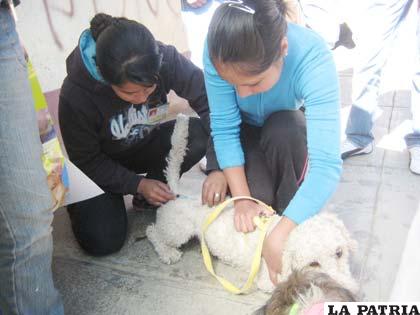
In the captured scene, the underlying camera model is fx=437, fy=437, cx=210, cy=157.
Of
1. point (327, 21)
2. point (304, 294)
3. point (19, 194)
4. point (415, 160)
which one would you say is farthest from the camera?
point (327, 21)

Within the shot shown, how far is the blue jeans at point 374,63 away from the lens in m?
2.16

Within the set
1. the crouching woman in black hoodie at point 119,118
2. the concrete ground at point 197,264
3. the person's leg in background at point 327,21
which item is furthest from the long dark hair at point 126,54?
the person's leg in background at point 327,21

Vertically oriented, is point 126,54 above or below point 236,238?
above

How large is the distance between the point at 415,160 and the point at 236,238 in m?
1.18

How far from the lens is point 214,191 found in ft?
5.38

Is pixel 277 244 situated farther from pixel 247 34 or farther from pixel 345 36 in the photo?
pixel 345 36

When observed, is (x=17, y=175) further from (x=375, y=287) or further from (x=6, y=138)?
(x=375, y=287)

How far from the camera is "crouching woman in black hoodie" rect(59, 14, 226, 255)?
1.40 m

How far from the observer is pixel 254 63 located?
121cm

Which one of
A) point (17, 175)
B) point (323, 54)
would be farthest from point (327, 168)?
point (17, 175)

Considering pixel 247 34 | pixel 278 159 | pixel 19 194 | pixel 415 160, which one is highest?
pixel 247 34

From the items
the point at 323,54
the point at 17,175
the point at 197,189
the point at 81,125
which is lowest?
the point at 197,189

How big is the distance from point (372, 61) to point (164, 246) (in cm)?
142

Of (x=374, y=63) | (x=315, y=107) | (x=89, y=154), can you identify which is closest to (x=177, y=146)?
(x=89, y=154)
